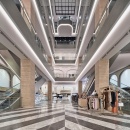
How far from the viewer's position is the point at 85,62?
1434 cm

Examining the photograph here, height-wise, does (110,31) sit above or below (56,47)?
below

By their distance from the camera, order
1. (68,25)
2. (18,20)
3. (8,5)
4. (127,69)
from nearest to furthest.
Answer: (8,5)
(18,20)
(68,25)
(127,69)

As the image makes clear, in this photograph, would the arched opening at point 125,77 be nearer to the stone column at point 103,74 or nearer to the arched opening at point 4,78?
the stone column at point 103,74

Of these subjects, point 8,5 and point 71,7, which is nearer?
point 8,5

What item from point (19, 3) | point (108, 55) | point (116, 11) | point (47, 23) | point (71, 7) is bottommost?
point (108, 55)

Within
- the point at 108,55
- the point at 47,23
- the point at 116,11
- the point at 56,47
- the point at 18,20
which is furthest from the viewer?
the point at 56,47

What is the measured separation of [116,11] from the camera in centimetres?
574

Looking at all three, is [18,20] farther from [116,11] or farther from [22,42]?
[116,11]

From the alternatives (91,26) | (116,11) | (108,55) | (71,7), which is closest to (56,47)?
(71,7)

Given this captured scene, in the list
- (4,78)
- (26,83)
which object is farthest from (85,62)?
(4,78)

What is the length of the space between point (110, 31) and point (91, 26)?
705 cm

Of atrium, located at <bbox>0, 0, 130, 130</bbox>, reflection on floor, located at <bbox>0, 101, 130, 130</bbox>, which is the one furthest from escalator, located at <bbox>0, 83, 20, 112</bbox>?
reflection on floor, located at <bbox>0, 101, 130, 130</bbox>

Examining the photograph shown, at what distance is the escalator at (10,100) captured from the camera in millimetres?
9094

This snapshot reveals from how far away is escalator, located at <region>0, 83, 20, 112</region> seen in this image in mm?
9094
